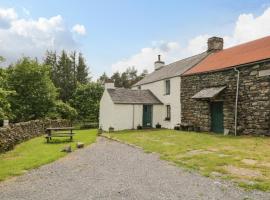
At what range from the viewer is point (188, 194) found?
6.43 metres

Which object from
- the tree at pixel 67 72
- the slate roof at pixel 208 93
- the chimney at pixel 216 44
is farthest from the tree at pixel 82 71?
the slate roof at pixel 208 93

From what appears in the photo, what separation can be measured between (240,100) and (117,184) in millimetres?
13009

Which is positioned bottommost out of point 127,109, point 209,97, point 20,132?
point 20,132

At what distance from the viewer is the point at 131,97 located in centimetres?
2658

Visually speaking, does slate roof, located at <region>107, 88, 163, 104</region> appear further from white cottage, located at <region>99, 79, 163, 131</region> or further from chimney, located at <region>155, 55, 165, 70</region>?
chimney, located at <region>155, 55, 165, 70</region>

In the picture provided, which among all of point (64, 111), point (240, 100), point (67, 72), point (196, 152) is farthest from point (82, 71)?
point (196, 152)

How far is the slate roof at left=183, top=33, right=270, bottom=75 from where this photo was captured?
17.8m

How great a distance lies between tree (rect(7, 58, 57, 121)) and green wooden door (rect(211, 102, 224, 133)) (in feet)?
60.5

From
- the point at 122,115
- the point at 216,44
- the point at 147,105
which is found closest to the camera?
the point at 122,115

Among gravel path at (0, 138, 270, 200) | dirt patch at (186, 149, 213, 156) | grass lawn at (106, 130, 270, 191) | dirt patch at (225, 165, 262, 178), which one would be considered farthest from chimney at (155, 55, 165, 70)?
dirt patch at (225, 165, 262, 178)

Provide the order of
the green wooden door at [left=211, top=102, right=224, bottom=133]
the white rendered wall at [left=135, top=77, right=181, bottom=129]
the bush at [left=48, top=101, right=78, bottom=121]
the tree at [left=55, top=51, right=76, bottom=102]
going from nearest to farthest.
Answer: the green wooden door at [left=211, top=102, right=224, bottom=133], the white rendered wall at [left=135, top=77, right=181, bottom=129], the bush at [left=48, top=101, right=78, bottom=121], the tree at [left=55, top=51, right=76, bottom=102]

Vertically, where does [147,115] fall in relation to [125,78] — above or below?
below

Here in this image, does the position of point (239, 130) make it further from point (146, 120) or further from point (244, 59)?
point (146, 120)

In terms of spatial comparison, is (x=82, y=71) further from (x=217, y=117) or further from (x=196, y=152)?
(x=196, y=152)
